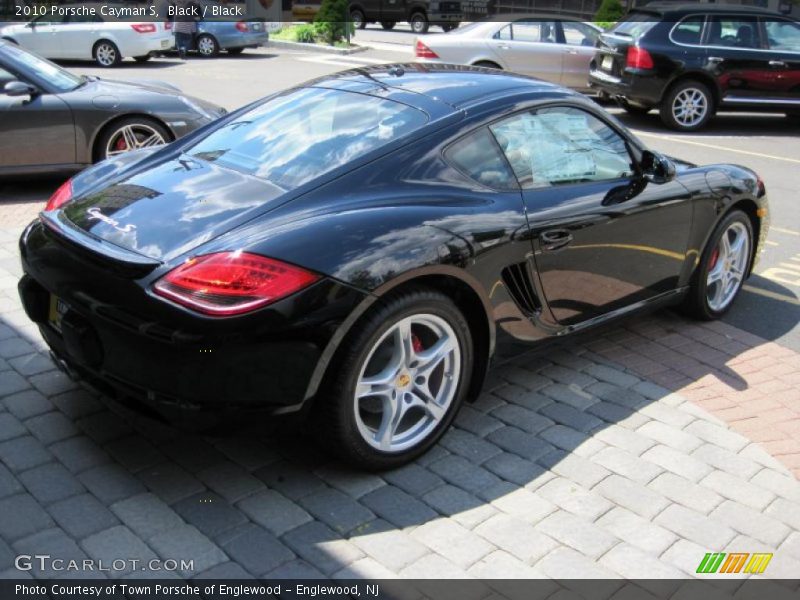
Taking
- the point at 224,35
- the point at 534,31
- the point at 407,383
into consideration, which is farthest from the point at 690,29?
the point at 224,35

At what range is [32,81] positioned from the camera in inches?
303

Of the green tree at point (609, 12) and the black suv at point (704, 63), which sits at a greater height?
the green tree at point (609, 12)

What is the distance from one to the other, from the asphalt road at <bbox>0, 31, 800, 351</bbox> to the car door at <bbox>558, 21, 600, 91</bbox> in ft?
2.68

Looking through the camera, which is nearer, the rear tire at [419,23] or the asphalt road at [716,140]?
the asphalt road at [716,140]

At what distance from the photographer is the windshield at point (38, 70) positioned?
7746 millimetres

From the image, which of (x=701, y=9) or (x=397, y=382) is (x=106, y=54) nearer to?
(x=701, y=9)

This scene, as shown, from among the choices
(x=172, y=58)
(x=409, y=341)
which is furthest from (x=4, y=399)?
(x=172, y=58)

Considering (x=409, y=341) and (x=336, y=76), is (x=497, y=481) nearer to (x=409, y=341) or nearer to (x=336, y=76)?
(x=409, y=341)

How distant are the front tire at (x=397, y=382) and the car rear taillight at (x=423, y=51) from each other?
11.2m

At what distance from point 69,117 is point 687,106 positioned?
851 cm

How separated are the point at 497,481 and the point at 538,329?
0.84m

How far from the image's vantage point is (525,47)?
1416 cm

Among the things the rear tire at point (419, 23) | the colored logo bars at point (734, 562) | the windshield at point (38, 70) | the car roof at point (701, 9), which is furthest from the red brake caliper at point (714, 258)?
the rear tire at point (419, 23)

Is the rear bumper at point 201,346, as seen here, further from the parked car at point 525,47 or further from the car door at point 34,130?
the parked car at point 525,47
